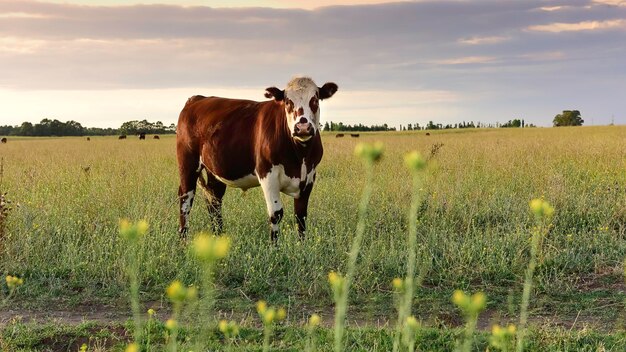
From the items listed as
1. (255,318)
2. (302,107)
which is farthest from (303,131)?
(255,318)

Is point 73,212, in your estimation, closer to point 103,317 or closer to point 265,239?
point 265,239

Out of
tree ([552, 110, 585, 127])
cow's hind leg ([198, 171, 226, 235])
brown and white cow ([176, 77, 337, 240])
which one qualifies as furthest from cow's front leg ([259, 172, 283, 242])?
tree ([552, 110, 585, 127])

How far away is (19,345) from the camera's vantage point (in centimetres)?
460

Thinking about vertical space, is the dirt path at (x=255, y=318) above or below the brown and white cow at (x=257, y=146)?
below

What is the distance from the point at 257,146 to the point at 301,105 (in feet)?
3.01

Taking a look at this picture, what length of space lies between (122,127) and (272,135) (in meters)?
57.0

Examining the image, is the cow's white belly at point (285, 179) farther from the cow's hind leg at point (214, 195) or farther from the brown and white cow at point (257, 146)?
the cow's hind leg at point (214, 195)

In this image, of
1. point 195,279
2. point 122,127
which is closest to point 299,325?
point 195,279

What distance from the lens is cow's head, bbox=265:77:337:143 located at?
22.2 feet

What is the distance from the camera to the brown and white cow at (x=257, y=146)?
23.3 ft

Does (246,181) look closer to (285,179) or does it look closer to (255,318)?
(285,179)

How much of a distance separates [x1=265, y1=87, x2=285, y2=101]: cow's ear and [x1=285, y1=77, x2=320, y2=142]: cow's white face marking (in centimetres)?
19

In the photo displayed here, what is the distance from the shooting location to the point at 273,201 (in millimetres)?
7250

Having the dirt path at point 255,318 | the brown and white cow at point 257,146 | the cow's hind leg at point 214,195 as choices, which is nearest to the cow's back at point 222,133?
the brown and white cow at point 257,146
